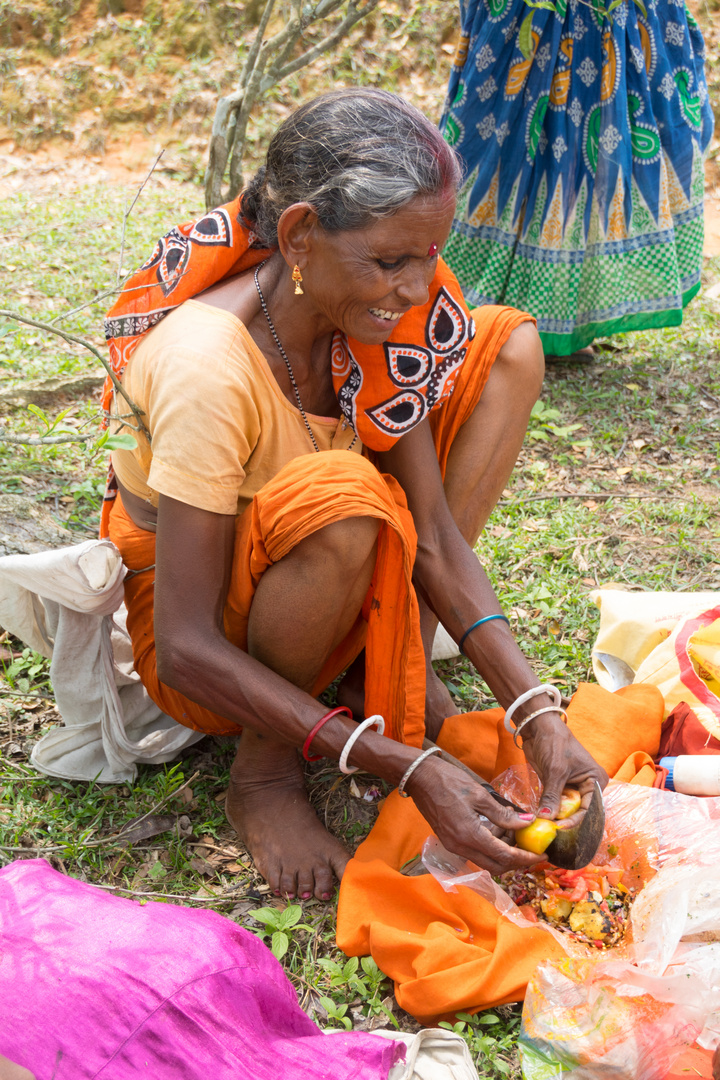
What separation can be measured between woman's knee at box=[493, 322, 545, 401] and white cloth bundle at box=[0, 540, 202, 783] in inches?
43.4

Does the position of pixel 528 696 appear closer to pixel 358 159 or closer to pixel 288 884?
pixel 288 884

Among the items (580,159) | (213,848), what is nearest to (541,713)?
(213,848)

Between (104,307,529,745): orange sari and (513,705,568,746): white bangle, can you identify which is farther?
(513,705,568,746): white bangle

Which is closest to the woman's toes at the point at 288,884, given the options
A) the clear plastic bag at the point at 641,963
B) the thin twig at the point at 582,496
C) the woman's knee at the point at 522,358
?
the clear plastic bag at the point at 641,963

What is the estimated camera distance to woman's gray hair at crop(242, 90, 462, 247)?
1711mm

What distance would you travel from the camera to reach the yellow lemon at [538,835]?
67.6 inches

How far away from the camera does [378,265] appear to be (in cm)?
178

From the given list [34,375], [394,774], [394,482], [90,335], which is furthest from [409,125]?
[90,335]

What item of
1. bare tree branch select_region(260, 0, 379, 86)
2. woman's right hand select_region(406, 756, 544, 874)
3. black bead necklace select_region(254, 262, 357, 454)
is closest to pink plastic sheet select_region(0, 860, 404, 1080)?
woman's right hand select_region(406, 756, 544, 874)

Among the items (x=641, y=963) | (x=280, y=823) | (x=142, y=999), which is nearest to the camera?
(x=142, y=999)

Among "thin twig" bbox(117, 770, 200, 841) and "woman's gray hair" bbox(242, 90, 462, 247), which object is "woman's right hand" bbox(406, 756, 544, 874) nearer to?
"thin twig" bbox(117, 770, 200, 841)

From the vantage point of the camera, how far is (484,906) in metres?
1.80

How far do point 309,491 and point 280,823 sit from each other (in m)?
0.79

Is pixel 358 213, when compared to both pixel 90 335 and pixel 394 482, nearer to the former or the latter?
pixel 394 482
